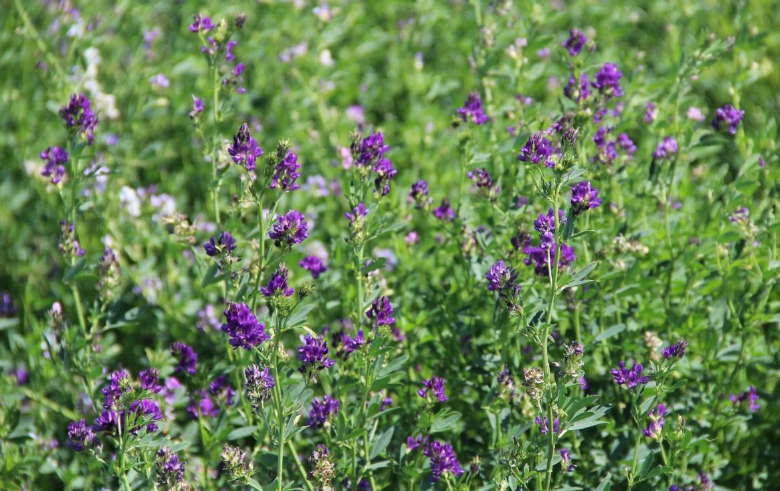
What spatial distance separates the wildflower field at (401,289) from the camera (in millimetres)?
2527

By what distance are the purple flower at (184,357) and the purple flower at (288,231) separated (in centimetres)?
73

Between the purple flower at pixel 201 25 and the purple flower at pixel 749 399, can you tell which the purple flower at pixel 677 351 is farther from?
the purple flower at pixel 201 25

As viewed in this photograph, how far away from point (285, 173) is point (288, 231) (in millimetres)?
182

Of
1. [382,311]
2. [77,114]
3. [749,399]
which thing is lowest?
[749,399]

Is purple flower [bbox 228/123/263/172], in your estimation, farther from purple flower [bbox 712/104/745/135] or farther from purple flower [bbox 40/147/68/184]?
purple flower [bbox 712/104/745/135]

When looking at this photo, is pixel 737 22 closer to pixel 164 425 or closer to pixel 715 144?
pixel 715 144

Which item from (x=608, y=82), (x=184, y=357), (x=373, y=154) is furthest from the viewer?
(x=608, y=82)

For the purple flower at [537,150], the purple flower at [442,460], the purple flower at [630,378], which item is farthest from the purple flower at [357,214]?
the purple flower at [630,378]

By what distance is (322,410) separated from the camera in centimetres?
277

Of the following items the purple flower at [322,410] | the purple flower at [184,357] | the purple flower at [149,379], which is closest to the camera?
the purple flower at [149,379]

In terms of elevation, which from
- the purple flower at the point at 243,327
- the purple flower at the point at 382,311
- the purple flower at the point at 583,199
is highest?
the purple flower at the point at 243,327

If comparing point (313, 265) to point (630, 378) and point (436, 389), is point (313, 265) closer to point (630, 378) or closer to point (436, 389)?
point (436, 389)

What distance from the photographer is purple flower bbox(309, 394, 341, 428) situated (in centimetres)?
275

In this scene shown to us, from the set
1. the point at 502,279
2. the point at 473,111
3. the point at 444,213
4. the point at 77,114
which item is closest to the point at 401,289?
the point at 444,213
